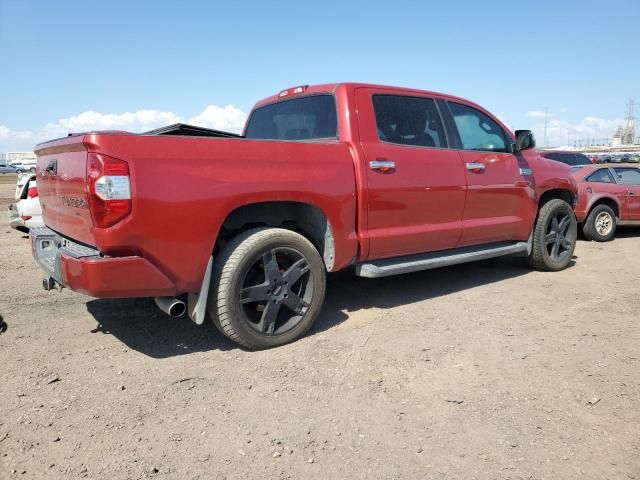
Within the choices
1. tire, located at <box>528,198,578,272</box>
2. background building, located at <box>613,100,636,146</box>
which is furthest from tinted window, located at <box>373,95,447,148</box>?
background building, located at <box>613,100,636,146</box>

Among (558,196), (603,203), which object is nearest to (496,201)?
(558,196)

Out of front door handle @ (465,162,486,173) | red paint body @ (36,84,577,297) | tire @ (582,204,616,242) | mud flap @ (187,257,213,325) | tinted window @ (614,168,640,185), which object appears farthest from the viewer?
tinted window @ (614,168,640,185)

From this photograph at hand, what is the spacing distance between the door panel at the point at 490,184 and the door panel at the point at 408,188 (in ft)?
0.64

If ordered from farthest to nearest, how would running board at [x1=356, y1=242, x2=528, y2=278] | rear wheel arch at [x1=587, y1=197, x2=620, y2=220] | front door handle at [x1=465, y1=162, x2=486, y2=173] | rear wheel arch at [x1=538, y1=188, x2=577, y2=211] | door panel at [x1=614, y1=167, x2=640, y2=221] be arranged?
1. door panel at [x1=614, y1=167, x2=640, y2=221]
2. rear wheel arch at [x1=587, y1=197, x2=620, y2=220]
3. rear wheel arch at [x1=538, y1=188, x2=577, y2=211]
4. front door handle at [x1=465, y1=162, x2=486, y2=173]
5. running board at [x1=356, y1=242, x2=528, y2=278]

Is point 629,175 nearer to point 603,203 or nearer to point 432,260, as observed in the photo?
point 603,203

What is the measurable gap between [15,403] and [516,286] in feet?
14.8

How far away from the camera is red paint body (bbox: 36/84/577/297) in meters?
2.99

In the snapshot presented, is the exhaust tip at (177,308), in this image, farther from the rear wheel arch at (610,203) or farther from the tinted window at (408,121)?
the rear wheel arch at (610,203)

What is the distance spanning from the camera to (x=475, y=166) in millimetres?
4898

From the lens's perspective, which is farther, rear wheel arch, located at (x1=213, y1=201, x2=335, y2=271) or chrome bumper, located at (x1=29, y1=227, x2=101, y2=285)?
rear wheel arch, located at (x1=213, y1=201, x2=335, y2=271)

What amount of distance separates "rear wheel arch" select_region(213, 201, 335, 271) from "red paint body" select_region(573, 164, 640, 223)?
6.46 m

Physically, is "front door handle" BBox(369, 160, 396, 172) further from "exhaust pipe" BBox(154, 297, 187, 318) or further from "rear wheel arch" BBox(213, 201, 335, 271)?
"exhaust pipe" BBox(154, 297, 187, 318)

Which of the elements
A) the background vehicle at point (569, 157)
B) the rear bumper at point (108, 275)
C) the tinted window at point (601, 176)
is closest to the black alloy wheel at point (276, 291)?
the rear bumper at point (108, 275)

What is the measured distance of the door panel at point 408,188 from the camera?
13.4ft
